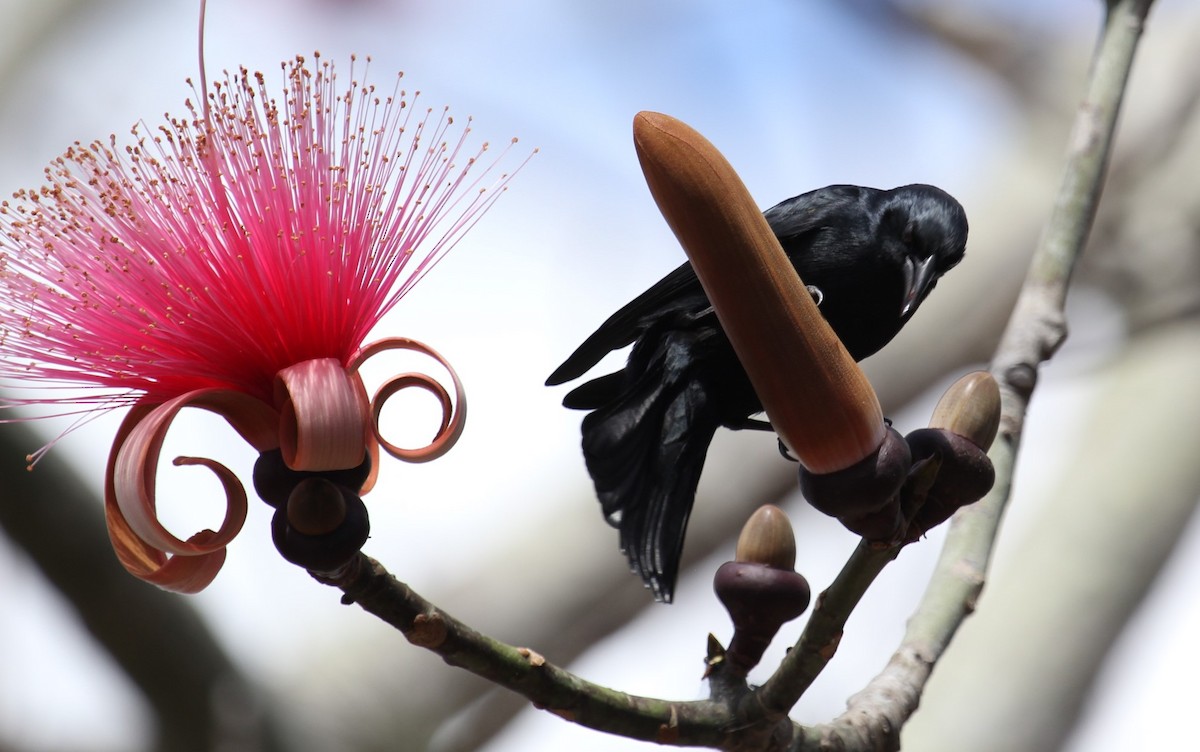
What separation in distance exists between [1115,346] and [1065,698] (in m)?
1.11

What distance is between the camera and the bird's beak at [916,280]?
112cm

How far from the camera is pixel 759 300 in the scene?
716mm

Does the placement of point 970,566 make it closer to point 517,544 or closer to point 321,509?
point 321,509

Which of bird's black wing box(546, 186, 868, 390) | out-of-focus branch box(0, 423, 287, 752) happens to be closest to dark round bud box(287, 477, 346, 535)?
bird's black wing box(546, 186, 868, 390)

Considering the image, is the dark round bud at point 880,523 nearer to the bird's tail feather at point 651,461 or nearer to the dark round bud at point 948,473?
the dark round bud at point 948,473

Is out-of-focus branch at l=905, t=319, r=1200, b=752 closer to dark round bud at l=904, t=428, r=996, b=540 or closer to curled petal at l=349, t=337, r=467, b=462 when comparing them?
dark round bud at l=904, t=428, r=996, b=540

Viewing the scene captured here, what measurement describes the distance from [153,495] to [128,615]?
199cm

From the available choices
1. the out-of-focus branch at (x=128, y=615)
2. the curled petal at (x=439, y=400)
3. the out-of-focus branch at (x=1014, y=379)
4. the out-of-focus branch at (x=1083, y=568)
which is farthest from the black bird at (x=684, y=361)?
the out-of-focus branch at (x=1083, y=568)

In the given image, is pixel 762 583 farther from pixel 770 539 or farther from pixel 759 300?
pixel 759 300

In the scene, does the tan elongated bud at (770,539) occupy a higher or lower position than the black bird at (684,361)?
lower

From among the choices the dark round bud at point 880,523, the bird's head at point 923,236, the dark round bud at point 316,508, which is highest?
the bird's head at point 923,236

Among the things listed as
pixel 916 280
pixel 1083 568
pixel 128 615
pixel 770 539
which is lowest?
pixel 128 615

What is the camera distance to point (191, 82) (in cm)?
98

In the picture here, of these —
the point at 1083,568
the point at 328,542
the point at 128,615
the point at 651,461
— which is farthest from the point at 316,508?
the point at 1083,568
